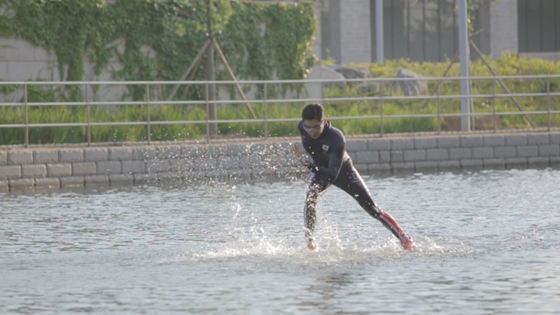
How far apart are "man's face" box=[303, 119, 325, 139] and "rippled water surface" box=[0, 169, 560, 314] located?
3.78 feet

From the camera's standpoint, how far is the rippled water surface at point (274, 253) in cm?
979

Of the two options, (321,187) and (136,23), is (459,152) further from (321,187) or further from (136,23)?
(321,187)

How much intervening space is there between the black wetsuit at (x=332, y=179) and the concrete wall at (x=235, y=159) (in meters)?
9.92

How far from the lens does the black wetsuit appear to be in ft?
41.0

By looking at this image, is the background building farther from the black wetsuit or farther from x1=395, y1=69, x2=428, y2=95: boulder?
the black wetsuit

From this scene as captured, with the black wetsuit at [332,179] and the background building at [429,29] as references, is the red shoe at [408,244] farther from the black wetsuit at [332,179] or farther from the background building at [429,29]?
the background building at [429,29]

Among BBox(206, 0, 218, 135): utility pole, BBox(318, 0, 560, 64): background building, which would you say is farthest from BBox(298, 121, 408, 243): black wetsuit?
BBox(318, 0, 560, 64): background building

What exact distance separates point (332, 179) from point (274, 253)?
1.01 meters

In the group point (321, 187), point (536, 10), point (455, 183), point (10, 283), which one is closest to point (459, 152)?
point (455, 183)

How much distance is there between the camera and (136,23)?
1141 inches

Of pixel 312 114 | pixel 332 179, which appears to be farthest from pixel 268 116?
pixel 312 114

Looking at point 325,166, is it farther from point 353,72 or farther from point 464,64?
point 353,72

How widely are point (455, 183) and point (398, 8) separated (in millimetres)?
35105

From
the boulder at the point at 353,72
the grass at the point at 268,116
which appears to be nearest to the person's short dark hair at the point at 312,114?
the grass at the point at 268,116
